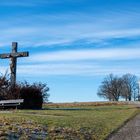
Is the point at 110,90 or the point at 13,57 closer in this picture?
the point at 13,57

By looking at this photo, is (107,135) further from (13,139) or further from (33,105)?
(33,105)

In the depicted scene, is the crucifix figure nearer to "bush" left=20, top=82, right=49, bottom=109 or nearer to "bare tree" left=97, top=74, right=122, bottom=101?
"bush" left=20, top=82, right=49, bottom=109

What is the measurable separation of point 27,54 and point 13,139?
25.1 m

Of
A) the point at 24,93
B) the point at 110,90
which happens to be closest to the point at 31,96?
the point at 24,93

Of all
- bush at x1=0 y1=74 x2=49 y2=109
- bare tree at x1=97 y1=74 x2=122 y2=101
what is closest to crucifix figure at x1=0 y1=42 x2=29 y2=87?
bush at x1=0 y1=74 x2=49 y2=109

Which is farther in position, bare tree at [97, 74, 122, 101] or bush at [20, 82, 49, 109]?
bare tree at [97, 74, 122, 101]

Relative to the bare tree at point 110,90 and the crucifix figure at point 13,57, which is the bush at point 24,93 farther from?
the bare tree at point 110,90

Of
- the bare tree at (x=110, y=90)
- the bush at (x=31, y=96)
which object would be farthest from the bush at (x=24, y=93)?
the bare tree at (x=110, y=90)

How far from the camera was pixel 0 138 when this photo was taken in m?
14.8

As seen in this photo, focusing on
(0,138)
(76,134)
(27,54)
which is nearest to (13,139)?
(0,138)

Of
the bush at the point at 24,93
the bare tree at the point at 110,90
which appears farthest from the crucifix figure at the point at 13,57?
the bare tree at the point at 110,90

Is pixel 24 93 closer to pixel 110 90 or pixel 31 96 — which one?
pixel 31 96

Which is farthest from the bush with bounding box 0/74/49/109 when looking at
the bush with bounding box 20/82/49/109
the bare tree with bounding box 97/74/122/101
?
the bare tree with bounding box 97/74/122/101

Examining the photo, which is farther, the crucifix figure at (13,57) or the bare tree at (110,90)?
the bare tree at (110,90)
